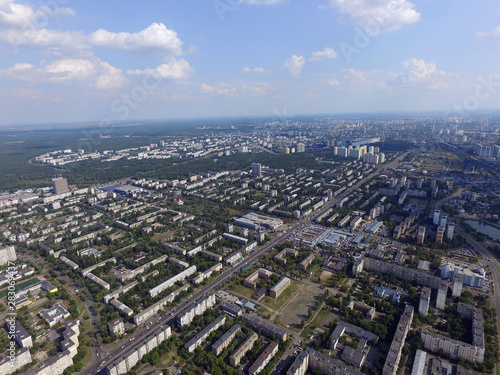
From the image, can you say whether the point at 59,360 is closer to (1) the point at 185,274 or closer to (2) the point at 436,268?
(1) the point at 185,274

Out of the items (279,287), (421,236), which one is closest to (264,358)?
(279,287)

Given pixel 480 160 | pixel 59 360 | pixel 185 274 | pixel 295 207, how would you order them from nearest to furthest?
1. pixel 59 360
2. pixel 185 274
3. pixel 295 207
4. pixel 480 160

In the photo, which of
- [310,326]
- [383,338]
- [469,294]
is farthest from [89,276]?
[469,294]

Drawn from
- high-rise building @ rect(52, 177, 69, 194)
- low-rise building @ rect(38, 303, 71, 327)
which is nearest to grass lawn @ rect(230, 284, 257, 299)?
low-rise building @ rect(38, 303, 71, 327)

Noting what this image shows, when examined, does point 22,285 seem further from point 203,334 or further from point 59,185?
point 59,185

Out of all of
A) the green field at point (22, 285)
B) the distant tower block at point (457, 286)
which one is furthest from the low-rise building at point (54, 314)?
the distant tower block at point (457, 286)

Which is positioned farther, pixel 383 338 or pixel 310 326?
pixel 310 326

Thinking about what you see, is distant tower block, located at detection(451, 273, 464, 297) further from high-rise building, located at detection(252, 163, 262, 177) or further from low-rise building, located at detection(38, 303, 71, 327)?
high-rise building, located at detection(252, 163, 262, 177)

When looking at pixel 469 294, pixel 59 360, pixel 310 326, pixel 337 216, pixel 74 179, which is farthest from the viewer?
pixel 74 179
